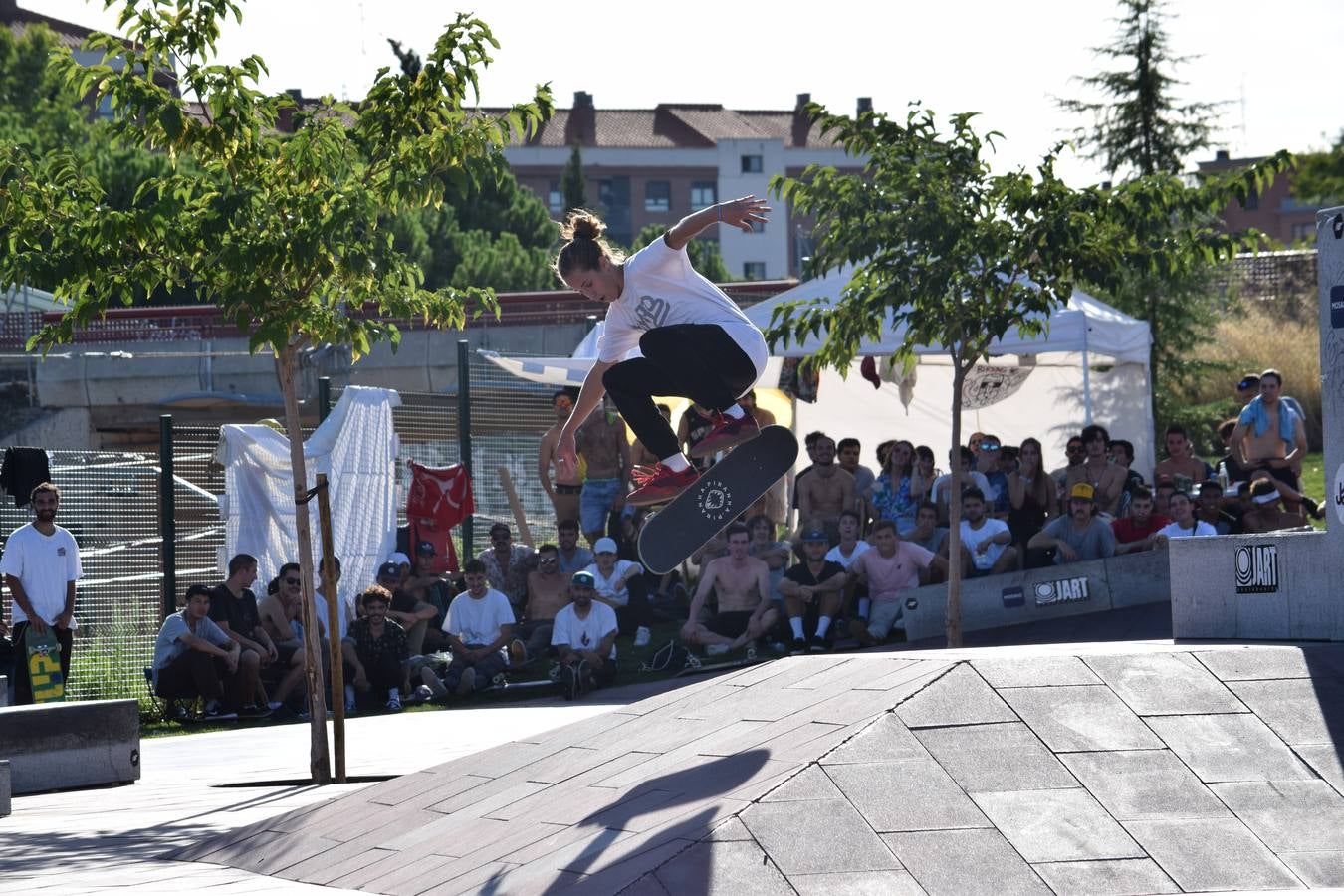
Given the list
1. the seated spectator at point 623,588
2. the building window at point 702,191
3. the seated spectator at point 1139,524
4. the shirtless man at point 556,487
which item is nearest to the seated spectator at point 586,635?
the seated spectator at point 623,588

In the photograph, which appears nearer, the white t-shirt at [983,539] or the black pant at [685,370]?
the black pant at [685,370]

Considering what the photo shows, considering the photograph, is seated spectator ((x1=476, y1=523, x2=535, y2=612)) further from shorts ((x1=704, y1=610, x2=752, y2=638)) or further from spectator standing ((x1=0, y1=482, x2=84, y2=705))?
spectator standing ((x1=0, y1=482, x2=84, y2=705))

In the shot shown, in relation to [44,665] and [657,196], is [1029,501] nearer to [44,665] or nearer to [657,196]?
[44,665]

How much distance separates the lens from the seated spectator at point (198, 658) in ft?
37.9

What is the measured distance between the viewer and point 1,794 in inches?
298

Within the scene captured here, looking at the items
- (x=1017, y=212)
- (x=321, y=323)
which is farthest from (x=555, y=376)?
(x=321, y=323)

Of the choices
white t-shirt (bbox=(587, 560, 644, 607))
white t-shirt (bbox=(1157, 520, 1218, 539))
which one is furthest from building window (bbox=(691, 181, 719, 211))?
white t-shirt (bbox=(1157, 520, 1218, 539))

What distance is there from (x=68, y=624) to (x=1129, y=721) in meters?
8.28

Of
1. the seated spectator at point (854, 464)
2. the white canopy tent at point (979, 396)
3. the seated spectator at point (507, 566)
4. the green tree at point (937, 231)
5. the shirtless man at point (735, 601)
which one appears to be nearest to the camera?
the green tree at point (937, 231)

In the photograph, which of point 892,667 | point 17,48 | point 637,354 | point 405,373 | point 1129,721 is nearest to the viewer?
point 1129,721

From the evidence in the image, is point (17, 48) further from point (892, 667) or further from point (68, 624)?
point (892, 667)

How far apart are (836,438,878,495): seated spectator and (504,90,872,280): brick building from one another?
71364mm

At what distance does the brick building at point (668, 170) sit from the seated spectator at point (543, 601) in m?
72.6

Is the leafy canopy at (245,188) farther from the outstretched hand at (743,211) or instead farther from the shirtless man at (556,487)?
the shirtless man at (556,487)
